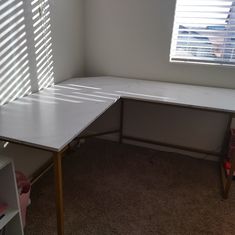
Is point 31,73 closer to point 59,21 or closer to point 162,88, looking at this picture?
point 59,21

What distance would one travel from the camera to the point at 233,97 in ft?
7.17

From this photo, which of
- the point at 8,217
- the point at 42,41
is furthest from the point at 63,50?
the point at 8,217

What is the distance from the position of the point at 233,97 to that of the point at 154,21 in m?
1.06

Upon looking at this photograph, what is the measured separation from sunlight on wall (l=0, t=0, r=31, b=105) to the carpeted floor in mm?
893

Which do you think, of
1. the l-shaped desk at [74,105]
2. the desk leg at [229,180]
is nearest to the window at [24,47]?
the l-shaped desk at [74,105]

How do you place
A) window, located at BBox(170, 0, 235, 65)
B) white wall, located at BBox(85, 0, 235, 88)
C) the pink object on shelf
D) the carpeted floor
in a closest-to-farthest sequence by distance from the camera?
1. the pink object on shelf
2. the carpeted floor
3. window, located at BBox(170, 0, 235, 65)
4. white wall, located at BBox(85, 0, 235, 88)

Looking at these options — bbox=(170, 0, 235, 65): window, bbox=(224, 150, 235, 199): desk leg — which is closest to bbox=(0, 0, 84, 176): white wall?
bbox=(170, 0, 235, 65): window

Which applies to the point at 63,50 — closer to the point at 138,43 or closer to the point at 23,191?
the point at 138,43

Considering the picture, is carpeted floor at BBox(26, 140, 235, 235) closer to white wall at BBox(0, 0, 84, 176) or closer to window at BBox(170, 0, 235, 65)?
white wall at BBox(0, 0, 84, 176)

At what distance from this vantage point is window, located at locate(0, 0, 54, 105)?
1.70m

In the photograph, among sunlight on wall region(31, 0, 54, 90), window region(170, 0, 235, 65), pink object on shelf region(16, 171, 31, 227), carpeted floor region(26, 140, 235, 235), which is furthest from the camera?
window region(170, 0, 235, 65)

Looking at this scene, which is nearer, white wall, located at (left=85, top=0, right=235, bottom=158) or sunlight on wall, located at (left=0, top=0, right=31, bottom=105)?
sunlight on wall, located at (left=0, top=0, right=31, bottom=105)

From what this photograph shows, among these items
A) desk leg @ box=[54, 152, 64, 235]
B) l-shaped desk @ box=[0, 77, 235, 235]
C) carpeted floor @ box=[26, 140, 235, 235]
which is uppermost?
l-shaped desk @ box=[0, 77, 235, 235]

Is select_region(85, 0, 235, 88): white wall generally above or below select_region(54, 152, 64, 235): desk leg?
above
